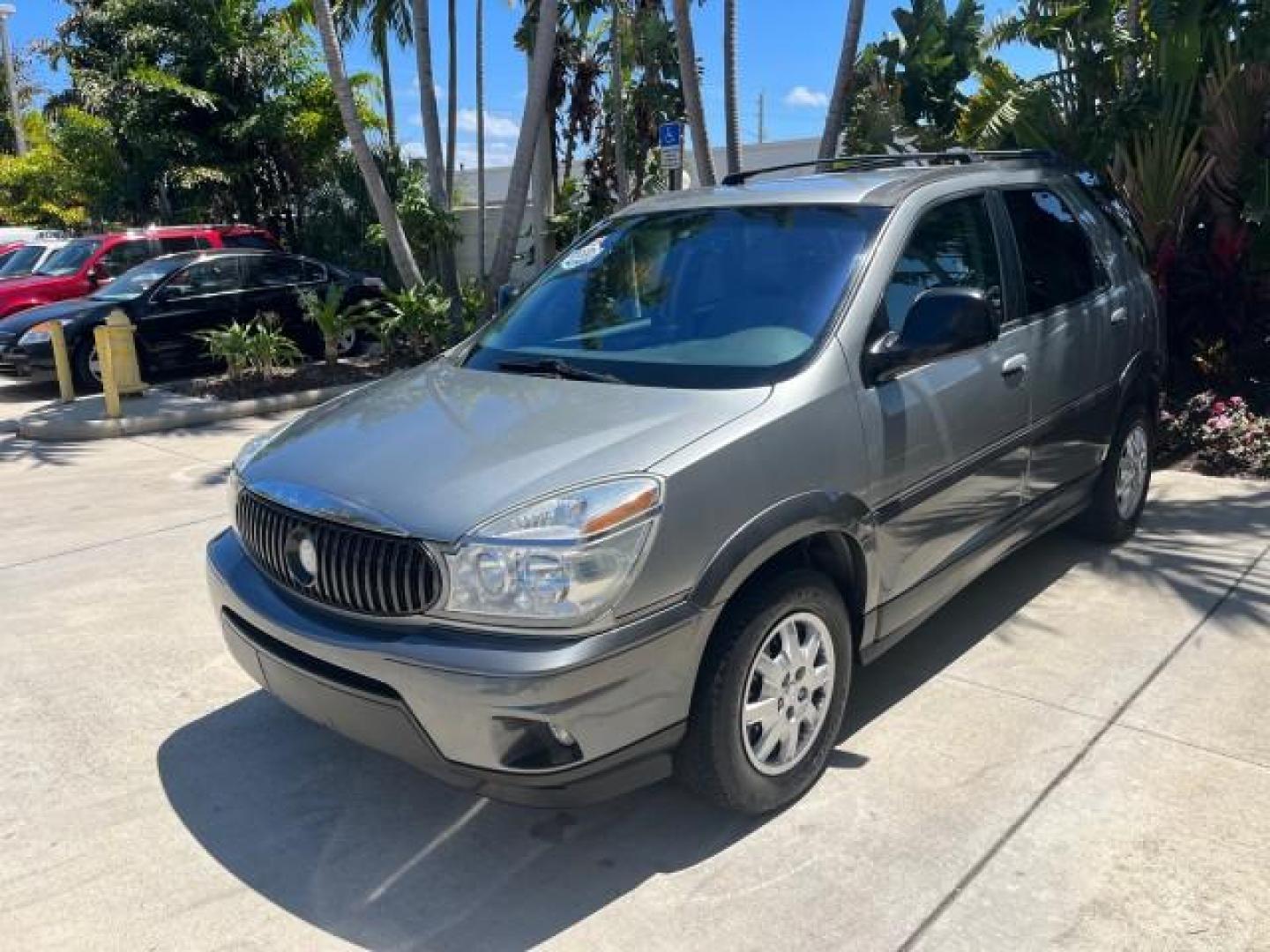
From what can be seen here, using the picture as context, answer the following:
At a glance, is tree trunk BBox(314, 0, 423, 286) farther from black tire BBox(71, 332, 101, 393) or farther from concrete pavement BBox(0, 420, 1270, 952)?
concrete pavement BBox(0, 420, 1270, 952)

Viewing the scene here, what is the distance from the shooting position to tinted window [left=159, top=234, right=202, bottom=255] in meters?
14.6

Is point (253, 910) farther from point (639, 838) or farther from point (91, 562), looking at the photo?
point (91, 562)

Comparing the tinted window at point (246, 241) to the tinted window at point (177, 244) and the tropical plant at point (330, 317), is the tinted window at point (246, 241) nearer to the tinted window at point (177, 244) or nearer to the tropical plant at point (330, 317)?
the tinted window at point (177, 244)

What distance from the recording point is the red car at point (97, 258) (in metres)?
13.8

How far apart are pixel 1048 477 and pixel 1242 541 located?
1764 millimetres

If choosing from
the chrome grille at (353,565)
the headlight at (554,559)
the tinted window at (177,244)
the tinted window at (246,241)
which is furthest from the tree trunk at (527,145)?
the headlight at (554,559)

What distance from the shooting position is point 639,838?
3146mm

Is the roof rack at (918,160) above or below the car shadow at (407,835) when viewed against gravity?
above

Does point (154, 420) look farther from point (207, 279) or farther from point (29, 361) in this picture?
point (207, 279)

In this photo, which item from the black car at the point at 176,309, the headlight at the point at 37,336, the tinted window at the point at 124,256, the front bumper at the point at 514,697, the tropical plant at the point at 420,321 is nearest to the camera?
A: the front bumper at the point at 514,697

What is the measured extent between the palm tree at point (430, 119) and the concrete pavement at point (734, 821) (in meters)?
8.68

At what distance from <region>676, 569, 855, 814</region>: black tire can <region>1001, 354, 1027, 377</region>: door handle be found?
4.35 ft

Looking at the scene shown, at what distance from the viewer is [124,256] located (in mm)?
14273

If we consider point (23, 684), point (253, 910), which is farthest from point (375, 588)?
point (23, 684)
